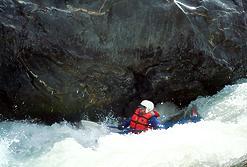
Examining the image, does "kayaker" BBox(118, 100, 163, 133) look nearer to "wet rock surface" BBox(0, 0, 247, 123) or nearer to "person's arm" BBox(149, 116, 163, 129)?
"person's arm" BBox(149, 116, 163, 129)

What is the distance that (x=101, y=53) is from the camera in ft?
32.7

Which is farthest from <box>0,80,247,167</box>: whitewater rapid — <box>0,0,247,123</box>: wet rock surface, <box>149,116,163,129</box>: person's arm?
<box>0,0,247,123</box>: wet rock surface

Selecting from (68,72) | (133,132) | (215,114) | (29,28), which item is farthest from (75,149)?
(215,114)

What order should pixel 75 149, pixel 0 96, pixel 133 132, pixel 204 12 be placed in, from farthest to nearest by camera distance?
pixel 204 12 → pixel 0 96 → pixel 133 132 → pixel 75 149

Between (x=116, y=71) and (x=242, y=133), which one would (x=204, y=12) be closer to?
(x=116, y=71)

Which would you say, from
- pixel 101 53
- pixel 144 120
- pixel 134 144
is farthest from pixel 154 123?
pixel 101 53

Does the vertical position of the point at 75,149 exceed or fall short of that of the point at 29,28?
it falls short

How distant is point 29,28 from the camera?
31.4 feet

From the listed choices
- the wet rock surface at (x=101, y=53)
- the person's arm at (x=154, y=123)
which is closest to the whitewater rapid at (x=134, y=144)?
the person's arm at (x=154, y=123)

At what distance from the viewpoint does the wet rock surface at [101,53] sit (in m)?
9.66

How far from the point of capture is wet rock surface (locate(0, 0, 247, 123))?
31.7 ft

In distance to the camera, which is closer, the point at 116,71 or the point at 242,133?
the point at 242,133

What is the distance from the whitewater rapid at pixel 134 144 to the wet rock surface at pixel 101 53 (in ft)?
2.23

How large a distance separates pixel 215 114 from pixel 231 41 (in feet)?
7.29
